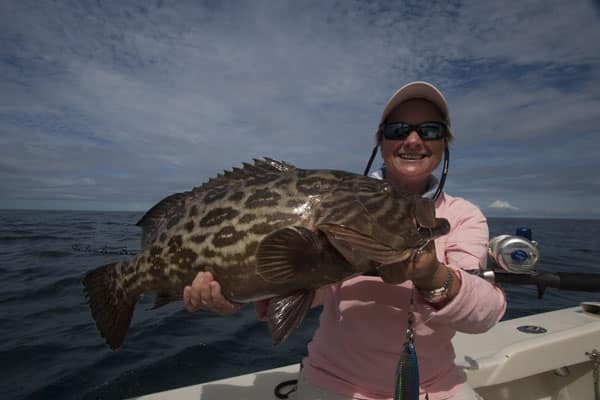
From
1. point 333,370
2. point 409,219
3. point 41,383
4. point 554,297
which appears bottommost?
point 41,383

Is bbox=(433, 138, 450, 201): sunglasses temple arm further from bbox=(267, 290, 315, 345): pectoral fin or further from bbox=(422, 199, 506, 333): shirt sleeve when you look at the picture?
bbox=(267, 290, 315, 345): pectoral fin

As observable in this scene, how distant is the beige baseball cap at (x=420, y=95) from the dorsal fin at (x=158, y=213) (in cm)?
223

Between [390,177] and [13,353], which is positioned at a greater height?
A: [390,177]

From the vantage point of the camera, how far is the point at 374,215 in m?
2.38

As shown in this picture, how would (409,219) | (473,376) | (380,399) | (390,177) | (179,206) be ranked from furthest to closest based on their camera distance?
(473,376) → (390,177) → (179,206) → (380,399) → (409,219)

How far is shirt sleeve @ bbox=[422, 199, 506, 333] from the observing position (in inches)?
92.4

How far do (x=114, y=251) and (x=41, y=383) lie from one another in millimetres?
15133

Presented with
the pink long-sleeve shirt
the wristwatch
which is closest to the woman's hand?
the pink long-sleeve shirt

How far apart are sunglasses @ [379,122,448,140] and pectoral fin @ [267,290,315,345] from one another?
5.64 ft

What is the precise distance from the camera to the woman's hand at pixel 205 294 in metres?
2.69

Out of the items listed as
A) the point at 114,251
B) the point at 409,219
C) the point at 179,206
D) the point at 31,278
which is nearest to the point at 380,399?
the point at 409,219

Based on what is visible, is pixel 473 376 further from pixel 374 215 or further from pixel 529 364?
pixel 374 215

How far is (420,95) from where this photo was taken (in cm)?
331

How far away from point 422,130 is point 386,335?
6.13 ft
